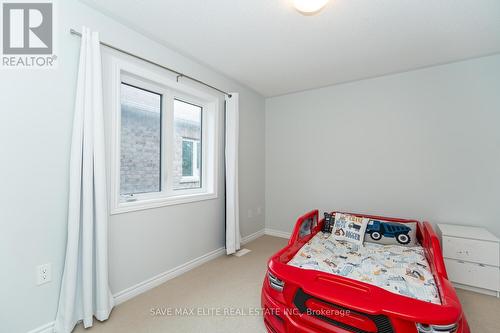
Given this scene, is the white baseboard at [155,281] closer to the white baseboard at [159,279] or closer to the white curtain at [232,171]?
the white baseboard at [159,279]

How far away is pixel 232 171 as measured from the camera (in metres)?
3.00

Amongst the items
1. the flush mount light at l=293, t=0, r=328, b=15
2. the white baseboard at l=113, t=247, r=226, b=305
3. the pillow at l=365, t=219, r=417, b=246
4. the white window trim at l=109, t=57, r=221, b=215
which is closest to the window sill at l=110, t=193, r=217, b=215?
the white window trim at l=109, t=57, r=221, b=215

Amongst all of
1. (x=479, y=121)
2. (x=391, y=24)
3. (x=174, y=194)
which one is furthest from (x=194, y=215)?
(x=479, y=121)

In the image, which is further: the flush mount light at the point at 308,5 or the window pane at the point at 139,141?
the window pane at the point at 139,141

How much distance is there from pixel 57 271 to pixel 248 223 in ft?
7.89

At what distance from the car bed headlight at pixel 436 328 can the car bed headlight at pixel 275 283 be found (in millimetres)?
769

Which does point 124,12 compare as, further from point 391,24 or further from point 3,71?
point 391,24

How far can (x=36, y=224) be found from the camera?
1.51m

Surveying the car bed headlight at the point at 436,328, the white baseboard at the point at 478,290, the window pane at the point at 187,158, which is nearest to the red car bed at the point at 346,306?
the car bed headlight at the point at 436,328

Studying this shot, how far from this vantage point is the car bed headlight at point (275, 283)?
1565mm

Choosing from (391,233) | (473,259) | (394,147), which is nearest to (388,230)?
(391,233)

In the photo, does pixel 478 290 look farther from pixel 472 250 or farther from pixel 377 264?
pixel 377 264

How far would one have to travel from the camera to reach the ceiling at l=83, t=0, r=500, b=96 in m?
1.75

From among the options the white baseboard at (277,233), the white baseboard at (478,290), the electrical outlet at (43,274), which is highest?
the electrical outlet at (43,274)
